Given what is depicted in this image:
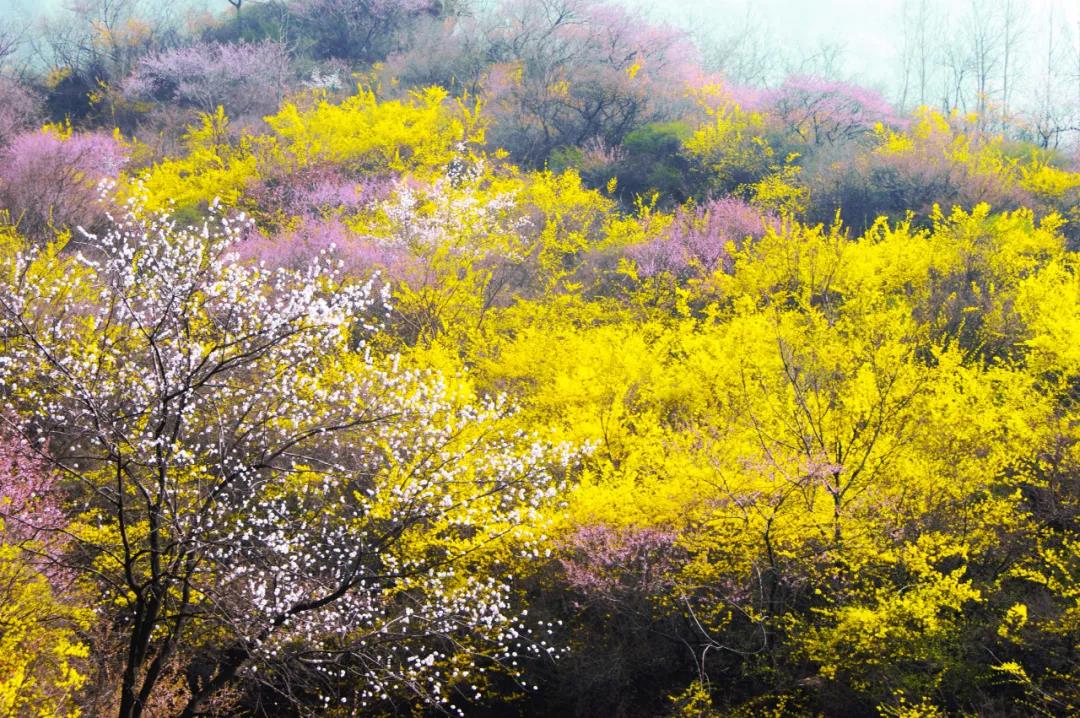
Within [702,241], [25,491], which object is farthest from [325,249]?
[25,491]

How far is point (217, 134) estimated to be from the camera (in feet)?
114

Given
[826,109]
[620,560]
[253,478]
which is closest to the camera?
[253,478]

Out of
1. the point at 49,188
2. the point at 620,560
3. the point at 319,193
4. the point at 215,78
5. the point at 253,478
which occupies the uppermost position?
the point at 215,78

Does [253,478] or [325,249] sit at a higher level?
[325,249]

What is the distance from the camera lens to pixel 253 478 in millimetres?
12797

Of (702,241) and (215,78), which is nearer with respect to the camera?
(702,241)

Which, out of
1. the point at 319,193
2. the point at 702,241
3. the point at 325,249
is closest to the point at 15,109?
the point at 319,193

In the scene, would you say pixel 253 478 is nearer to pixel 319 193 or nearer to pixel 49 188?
pixel 49 188

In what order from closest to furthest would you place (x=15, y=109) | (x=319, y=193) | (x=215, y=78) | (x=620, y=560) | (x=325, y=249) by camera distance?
(x=620, y=560)
(x=325, y=249)
(x=319, y=193)
(x=15, y=109)
(x=215, y=78)

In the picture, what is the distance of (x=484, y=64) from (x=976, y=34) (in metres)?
24.6

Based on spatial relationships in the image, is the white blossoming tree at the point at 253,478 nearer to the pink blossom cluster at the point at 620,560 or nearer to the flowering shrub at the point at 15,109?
the pink blossom cluster at the point at 620,560

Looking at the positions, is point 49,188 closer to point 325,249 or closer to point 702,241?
point 325,249

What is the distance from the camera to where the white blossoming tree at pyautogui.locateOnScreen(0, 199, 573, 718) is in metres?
7.57

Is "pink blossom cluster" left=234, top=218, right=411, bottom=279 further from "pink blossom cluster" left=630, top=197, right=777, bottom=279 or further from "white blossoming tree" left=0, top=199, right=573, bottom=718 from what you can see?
"pink blossom cluster" left=630, top=197, right=777, bottom=279
